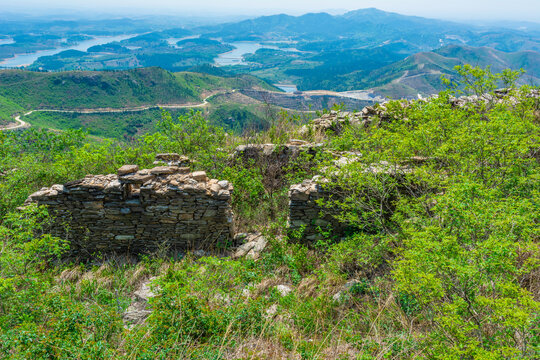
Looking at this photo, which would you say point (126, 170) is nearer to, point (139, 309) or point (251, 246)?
point (139, 309)

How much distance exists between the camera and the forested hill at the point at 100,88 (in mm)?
121700

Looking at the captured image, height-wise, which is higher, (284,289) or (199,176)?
(199,176)

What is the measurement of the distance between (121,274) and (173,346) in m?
3.33

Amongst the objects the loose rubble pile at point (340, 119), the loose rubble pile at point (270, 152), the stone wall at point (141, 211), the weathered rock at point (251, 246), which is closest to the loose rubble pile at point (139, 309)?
the stone wall at point (141, 211)

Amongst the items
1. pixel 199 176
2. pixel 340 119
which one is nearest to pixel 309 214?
pixel 199 176

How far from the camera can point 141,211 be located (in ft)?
23.3

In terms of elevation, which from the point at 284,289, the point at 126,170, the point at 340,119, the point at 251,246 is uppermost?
the point at 340,119

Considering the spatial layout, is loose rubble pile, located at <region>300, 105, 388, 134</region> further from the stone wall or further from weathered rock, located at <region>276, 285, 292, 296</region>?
weathered rock, located at <region>276, 285, 292, 296</region>

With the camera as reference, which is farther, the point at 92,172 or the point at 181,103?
the point at 181,103

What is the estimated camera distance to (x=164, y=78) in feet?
464

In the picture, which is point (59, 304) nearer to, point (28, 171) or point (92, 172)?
point (92, 172)

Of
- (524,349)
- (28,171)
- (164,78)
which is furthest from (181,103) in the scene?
(524,349)

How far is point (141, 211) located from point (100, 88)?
15890 cm

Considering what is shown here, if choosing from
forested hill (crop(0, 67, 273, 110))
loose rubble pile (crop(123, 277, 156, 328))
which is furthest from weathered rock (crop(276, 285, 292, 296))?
forested hill (crop(0, 67, 273, 110))
